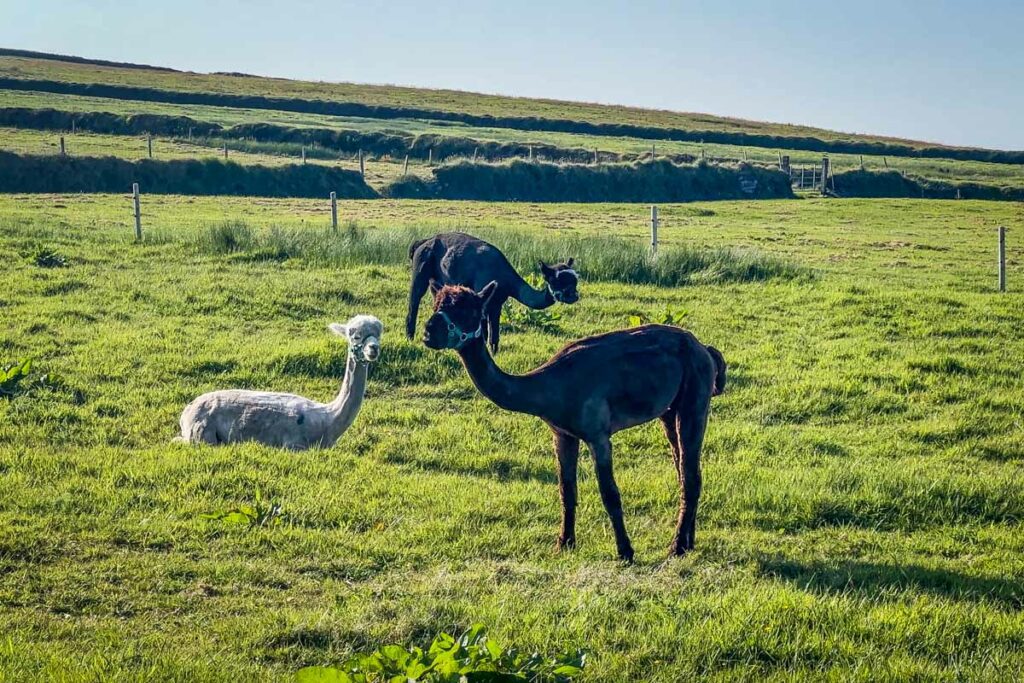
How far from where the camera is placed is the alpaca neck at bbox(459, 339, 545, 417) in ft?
24.8

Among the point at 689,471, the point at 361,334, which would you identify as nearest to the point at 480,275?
the point at 361,334

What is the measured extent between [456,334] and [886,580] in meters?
3.40

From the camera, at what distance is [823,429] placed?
12039 millimetres

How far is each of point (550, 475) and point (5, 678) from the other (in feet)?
18.3

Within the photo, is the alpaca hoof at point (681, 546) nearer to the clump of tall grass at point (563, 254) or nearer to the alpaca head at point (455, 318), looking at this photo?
the alpaca head at point (455, 318)

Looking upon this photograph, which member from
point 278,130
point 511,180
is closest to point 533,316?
point 511,180

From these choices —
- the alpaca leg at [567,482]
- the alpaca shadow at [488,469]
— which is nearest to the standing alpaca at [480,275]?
the alpaca shadow at [488,469]

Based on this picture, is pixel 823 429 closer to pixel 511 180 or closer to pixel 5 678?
pixel 5 678

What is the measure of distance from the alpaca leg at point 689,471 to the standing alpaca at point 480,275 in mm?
6445

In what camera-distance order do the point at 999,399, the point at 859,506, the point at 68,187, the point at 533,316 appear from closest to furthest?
the point at 859,506, the point at 999,399, the point at 533,316, the point at 68,187

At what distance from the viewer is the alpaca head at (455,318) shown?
7141mm

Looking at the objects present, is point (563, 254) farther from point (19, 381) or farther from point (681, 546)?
point (681, 546)

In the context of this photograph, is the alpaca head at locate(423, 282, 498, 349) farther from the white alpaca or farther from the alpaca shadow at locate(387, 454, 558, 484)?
the white alpaca

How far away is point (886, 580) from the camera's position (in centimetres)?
750
